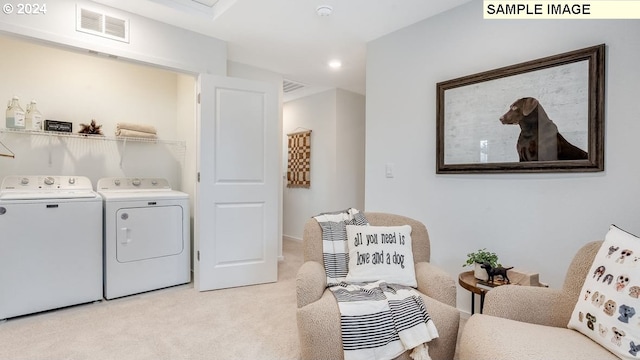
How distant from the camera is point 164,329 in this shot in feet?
7.29

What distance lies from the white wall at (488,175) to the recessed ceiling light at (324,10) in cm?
68

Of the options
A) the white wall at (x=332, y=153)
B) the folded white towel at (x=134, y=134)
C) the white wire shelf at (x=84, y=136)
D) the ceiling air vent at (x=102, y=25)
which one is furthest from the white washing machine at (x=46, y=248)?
the white wall at (x=332, y=153)

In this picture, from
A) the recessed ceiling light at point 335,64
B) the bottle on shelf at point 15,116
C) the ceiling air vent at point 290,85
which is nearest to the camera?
the bottle on shelf at point 15,116

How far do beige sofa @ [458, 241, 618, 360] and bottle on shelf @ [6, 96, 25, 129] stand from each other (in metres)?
3.59

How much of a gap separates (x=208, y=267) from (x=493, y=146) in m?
2.57

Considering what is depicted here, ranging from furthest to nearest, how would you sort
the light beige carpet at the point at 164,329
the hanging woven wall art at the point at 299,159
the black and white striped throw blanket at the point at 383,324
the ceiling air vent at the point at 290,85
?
1. the hanging woven wall art at the point at 299,159
2. the ceiling air vent at the point at 290,85
3. the light beige carpet at the point at 164,329
4. the black and white striped throw blanket at the point at 383,324

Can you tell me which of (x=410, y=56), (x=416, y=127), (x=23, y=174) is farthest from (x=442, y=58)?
(x=23, y=174)

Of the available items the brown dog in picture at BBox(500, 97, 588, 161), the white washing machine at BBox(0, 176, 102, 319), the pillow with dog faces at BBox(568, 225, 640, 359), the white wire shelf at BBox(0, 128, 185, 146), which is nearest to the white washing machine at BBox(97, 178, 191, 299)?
the white washing machine at BBox(0, 176, 102, 319)

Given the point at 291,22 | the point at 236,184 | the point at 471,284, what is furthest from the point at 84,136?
the point at 471,284

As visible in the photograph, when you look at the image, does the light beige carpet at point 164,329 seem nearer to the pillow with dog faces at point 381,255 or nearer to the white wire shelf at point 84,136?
the pillow with dog faces at point 381,255

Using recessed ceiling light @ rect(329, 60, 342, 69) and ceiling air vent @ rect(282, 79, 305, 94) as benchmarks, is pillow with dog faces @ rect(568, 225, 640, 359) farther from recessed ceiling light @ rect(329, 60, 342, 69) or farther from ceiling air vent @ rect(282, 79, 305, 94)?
ceiling air vent @ rect(282, 79, 305, 94)

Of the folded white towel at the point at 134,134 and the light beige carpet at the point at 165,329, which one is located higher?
the folded white towel at the point at 134,134

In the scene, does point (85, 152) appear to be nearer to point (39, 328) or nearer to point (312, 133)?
point (39, 328)

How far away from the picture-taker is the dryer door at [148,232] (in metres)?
2.82
